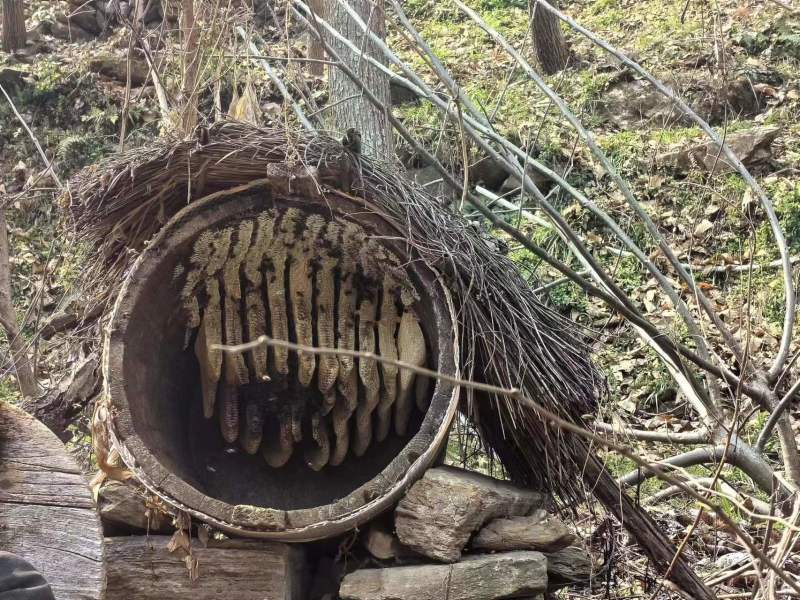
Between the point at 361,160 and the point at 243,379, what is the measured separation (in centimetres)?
99

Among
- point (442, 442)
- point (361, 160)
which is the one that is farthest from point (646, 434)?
point (361, 160)

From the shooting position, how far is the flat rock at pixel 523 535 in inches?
106

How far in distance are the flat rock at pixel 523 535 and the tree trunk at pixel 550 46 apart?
21.7 feet

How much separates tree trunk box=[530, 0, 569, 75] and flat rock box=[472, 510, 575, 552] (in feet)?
21.7

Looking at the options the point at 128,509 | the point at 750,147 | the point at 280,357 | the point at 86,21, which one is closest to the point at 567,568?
the point at 280,357

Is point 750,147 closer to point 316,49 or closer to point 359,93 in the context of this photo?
point 316,49

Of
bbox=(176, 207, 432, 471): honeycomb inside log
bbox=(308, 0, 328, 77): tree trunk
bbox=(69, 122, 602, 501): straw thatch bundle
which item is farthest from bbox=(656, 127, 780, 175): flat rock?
bbox=(176, 207, 432, 471): honeycomb inside log

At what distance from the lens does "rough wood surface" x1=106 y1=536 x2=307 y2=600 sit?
8.81ft

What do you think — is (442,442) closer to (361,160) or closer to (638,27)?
(361,160)

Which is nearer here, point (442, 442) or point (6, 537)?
point (6, 537)

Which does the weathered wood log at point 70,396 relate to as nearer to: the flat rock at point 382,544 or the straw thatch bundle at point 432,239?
the straw thatch bundle at point 432,239

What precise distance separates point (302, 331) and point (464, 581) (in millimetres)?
1118

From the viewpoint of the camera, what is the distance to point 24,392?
4.28m

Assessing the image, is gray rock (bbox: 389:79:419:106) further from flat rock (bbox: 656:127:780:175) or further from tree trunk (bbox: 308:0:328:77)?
flat rock (bbox: 656:127:780:175)
